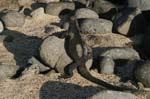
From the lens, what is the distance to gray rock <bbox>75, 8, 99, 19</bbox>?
10891 millimetres

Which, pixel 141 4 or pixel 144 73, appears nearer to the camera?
pixel 144 73

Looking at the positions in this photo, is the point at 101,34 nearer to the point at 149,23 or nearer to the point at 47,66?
the point at 149,23

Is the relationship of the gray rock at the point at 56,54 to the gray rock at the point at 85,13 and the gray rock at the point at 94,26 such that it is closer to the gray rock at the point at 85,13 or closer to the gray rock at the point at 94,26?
the gray rock at the point at 94,26

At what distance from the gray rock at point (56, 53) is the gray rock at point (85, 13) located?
2.24 meters

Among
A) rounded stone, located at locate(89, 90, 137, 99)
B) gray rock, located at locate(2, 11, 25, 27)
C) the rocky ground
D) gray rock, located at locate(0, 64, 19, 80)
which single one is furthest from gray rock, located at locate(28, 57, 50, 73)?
gray rock, located at locate(2, 11, 25, 27)

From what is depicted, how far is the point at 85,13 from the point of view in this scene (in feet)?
35.9

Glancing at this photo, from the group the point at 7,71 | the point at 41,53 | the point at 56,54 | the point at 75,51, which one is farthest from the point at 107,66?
the point at 7,71

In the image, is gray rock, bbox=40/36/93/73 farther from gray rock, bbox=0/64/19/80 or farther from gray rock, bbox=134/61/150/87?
gray rock, bbox=134/61/150/87

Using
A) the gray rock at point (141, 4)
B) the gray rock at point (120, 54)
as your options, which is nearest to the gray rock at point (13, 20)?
the gray rock at point (141, 4)

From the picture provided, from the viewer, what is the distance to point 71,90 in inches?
314

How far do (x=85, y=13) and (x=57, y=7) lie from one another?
97 cm

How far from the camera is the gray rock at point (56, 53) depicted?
8.68 meters

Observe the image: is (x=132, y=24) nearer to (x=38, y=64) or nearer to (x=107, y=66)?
(x=107, y=66)

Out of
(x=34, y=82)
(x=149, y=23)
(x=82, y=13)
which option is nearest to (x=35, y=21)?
(x=82, y=13)
